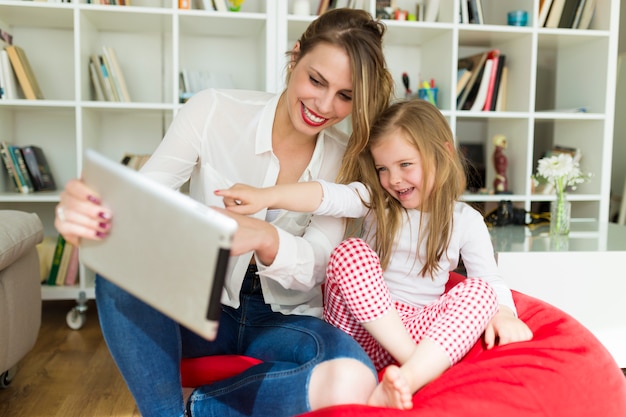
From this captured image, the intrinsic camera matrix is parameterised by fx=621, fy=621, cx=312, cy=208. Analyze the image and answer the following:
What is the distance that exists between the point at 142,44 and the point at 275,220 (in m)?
1.87

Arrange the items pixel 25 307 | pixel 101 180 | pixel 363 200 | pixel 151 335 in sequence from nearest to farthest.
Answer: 1. pixel 101 180
2. pixel 151 335
3. pixel 363 200
4. pixel 25 307

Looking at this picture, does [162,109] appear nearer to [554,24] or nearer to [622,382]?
[554,24]

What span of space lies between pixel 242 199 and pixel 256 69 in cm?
202

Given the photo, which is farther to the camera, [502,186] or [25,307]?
[502,186]

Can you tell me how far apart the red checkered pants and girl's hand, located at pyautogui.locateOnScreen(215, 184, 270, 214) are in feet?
0.75

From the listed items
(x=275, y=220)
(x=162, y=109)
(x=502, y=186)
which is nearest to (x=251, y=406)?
(x=275, y=220)

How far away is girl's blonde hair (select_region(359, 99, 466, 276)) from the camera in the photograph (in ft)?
4.91

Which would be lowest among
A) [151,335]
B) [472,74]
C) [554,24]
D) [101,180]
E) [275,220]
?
[151,335]

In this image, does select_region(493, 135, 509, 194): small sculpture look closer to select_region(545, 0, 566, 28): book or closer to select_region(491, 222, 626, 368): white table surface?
select_region(545, 0, 566, 28): book

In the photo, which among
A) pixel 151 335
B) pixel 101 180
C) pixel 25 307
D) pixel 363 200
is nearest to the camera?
pixel 101 180

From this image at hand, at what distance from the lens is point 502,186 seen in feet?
9.80

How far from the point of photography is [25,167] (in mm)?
2762

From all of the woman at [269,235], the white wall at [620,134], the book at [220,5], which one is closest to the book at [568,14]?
the white wall at [620,134]

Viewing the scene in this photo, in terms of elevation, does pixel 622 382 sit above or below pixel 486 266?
below
